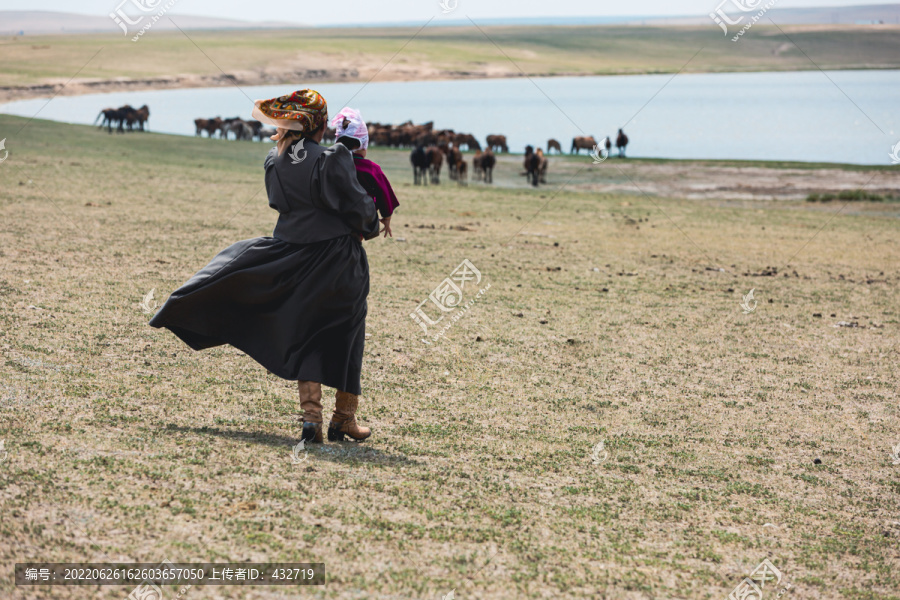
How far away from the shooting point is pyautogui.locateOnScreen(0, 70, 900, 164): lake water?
35.4m

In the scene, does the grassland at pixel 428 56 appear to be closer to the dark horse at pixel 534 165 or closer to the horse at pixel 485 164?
the horse at pixel 485 164

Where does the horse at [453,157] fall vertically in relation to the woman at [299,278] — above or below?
above

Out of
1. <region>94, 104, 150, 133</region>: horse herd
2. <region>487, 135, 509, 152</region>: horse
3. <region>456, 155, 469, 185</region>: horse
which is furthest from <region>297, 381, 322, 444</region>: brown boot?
<region>487, 135, 509, 152</region>: horse

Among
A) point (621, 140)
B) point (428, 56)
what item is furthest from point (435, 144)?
point (428, 56)

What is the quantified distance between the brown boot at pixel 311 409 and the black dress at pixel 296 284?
0.29ft

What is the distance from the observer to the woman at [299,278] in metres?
4.21

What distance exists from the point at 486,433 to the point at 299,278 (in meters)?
1.44

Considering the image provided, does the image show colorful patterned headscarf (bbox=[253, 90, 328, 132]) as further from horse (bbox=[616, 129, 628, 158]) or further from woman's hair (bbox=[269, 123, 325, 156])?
horse (bbox=[616, 129, 628, 158])

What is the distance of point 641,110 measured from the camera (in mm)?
52844

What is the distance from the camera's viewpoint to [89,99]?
56.7 m

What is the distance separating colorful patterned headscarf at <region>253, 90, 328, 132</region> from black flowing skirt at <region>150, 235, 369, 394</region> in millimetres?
577

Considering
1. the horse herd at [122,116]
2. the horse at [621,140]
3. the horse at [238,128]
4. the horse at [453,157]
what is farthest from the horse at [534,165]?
the horse at [238,128]

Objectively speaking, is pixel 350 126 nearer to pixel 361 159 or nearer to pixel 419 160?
pixel 361 159

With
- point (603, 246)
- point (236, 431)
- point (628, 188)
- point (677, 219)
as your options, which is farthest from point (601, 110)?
point (236, 431)
